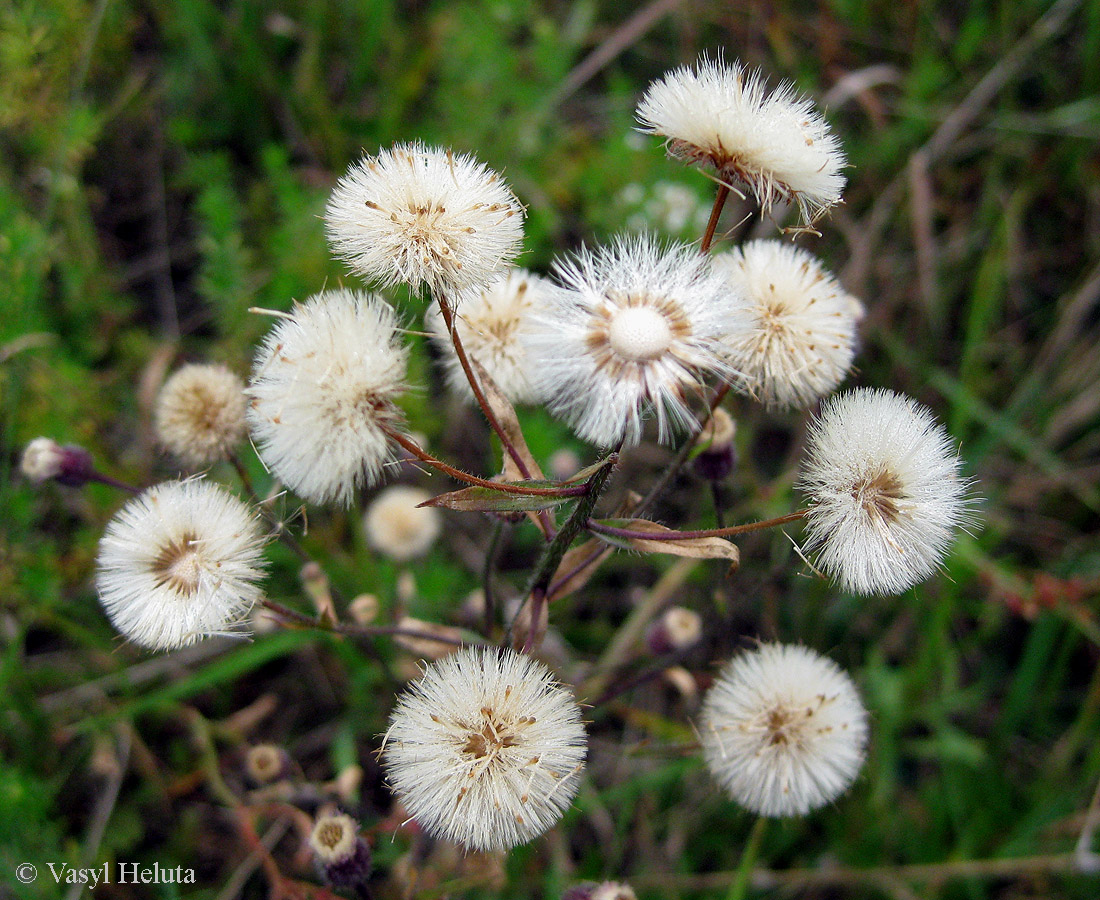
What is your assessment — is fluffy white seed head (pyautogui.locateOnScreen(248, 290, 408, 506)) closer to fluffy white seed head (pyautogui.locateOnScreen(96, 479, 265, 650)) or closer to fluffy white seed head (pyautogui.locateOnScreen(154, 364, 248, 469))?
fluffy white seed head (pyautogui.locateOnScreen(96, 479, 265, 650))

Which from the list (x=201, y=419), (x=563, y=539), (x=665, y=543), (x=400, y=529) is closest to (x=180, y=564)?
(x=201, y=419)

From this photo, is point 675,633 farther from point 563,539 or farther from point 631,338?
point 631,338

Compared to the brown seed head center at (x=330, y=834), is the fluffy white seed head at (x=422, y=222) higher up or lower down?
higher up

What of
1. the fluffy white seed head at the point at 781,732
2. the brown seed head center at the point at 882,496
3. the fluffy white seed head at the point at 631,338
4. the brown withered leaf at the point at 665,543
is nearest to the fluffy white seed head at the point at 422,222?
the fluffy white seed head at the point at 631,338

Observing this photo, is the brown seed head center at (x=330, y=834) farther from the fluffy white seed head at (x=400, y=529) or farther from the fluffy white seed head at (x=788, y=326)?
the fluffy white seed head at (x=788, y=326)

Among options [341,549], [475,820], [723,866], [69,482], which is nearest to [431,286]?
[475,820]

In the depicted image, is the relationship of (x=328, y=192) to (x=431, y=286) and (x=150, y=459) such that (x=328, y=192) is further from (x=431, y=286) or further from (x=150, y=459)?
(x=431, y=286)
